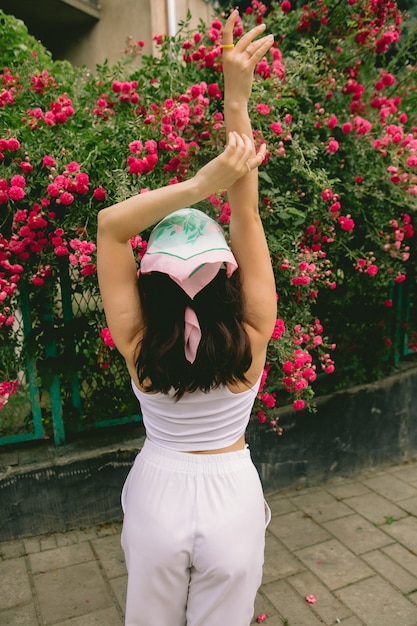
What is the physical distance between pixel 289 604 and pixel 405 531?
1.05m

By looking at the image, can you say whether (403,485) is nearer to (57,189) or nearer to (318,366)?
(318,366)

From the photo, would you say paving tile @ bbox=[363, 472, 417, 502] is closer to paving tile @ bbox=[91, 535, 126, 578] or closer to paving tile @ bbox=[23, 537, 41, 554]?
paving tile @ bbox=[91, 535, 126, 578]

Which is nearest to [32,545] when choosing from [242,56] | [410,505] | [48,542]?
[48,542]

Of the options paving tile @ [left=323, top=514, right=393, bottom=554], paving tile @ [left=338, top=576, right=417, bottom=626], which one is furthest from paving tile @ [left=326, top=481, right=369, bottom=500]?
paving tile @ [left=338, top=576, right=417, bottom=626]

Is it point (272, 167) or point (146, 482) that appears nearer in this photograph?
point (146, 482)

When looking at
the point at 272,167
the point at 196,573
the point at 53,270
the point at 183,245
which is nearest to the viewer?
the point at 183,245

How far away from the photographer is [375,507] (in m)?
3.51

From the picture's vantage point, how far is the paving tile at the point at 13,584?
8.51 ft

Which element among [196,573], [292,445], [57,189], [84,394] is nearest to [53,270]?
[57,189]

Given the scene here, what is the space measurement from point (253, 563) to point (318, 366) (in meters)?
2.49

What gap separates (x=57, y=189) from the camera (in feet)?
7.89

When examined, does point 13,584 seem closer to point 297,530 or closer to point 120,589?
point 120,589

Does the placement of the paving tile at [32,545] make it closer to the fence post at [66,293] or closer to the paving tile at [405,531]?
the fence post at [66,293]

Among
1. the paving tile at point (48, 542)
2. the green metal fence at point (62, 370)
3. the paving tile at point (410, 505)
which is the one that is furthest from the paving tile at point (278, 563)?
the paving tile at point (48, 542)
